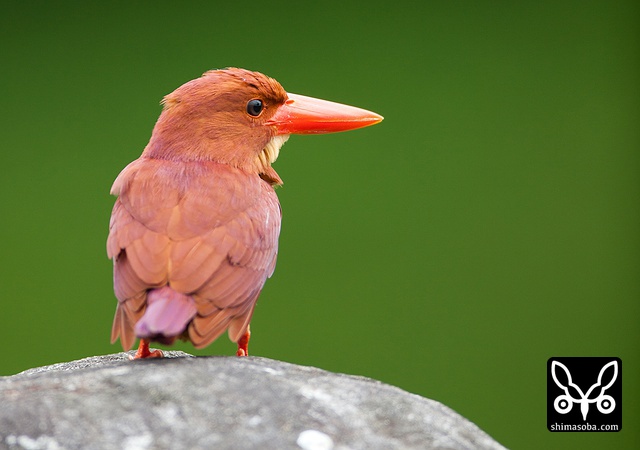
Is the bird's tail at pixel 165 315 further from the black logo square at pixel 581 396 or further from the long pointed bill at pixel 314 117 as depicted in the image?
the black logo square at pixel 581 396

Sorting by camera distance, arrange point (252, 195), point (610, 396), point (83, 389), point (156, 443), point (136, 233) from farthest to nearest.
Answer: point (610, 396) → point (252, 195) → point (136, 233) → point (83, 389) → point (156, 443)

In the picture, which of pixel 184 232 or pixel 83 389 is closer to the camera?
pixel 83 389

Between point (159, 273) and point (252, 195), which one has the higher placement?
point (252, 195)

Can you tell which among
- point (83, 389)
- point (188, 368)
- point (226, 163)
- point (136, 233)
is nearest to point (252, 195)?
point (226, 163)

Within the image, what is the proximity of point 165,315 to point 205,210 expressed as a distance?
367 mm

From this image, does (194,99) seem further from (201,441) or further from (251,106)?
(201,441)

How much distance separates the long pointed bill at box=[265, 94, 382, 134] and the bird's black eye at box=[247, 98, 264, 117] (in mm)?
48

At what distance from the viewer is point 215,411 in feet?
5.47

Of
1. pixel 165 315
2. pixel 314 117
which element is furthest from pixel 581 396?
pixel 165 315

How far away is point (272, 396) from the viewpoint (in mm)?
1726

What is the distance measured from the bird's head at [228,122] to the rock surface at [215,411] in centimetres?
75

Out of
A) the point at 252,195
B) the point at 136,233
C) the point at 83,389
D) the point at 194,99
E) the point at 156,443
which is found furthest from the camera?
the point at 194,99

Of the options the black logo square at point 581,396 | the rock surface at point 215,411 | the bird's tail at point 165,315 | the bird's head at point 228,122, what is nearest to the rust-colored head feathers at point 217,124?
the bird's head at point 228,122

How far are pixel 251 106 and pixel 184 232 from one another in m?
0.63
